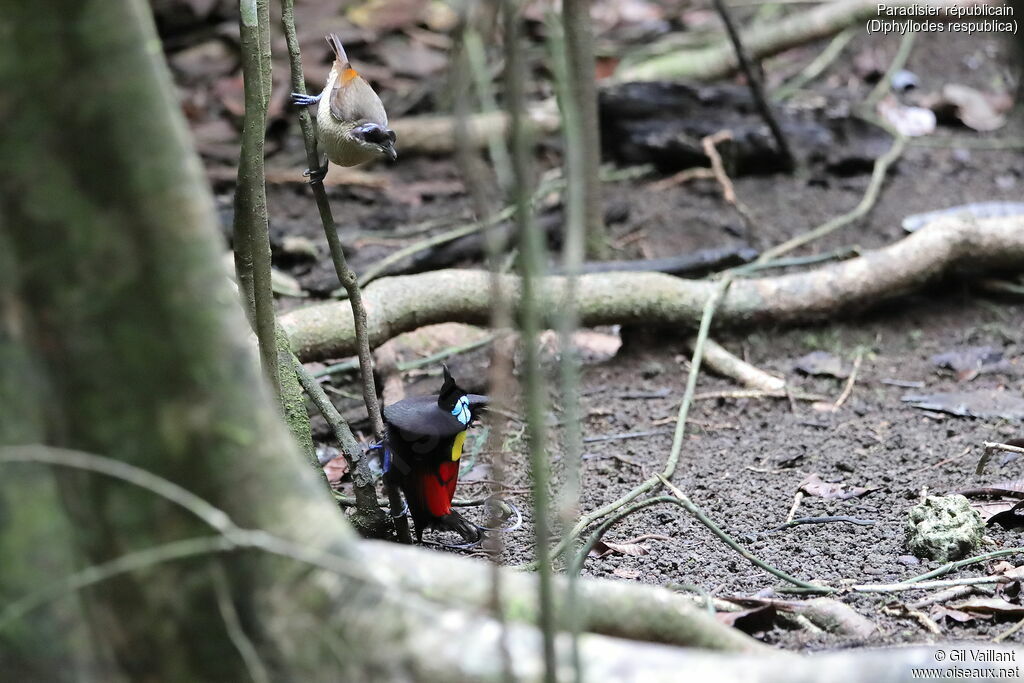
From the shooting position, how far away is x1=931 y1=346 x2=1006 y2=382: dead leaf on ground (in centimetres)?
373

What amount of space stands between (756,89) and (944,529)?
3.34 m

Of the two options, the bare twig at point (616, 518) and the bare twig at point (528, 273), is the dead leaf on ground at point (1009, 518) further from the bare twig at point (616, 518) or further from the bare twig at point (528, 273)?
the bare twig at point (528, 273)

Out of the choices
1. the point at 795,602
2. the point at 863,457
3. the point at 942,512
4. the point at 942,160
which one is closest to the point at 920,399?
the point at 863,457

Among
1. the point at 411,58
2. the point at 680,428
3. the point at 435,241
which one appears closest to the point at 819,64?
the point at 411,58

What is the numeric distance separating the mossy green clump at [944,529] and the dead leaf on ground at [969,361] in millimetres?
1480

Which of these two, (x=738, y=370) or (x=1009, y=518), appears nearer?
(x=1009, y=518)

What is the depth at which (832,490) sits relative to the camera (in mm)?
2811

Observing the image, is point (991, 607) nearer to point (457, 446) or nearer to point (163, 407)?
point (457, 446)

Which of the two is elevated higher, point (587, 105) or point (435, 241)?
point (587, 105)

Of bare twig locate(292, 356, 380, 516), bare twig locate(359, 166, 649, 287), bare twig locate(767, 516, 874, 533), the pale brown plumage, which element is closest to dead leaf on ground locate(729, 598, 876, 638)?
bare twig locate(767, 516, 874, 533)

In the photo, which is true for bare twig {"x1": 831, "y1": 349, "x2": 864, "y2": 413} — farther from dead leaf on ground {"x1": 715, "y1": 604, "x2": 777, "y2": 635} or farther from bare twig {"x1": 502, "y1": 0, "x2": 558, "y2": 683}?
bare twig {"x1": 502, "y1": 0, "x2": 558, "y2": 683}

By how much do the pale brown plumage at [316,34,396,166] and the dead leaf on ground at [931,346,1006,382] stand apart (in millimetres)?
2472

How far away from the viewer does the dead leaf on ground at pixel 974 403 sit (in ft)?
10.7

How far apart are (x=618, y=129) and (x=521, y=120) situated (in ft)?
16.0
